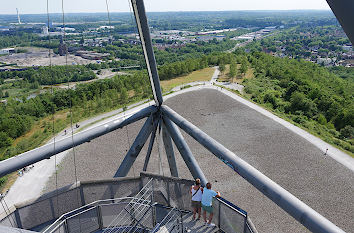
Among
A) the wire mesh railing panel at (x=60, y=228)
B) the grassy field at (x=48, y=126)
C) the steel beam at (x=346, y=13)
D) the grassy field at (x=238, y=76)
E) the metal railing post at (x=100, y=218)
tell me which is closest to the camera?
the steel beam at (x=346, y=13)

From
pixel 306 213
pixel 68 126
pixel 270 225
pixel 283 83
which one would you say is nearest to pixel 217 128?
pixel 270 225

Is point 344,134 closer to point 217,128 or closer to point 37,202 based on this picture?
point 217,128

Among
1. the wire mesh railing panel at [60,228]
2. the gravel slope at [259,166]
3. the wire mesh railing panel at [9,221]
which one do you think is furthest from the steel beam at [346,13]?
the gravel slope at [259,166]

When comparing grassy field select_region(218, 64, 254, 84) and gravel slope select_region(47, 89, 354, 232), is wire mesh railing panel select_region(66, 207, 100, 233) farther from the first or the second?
grassy field select_region(218, 64, 254, 84)

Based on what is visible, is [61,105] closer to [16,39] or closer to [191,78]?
[191,78]

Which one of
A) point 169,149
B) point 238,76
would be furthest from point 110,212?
point 238,76

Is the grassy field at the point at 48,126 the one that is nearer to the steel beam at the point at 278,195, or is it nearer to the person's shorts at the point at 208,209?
the person's shorts at the point at 208,209
